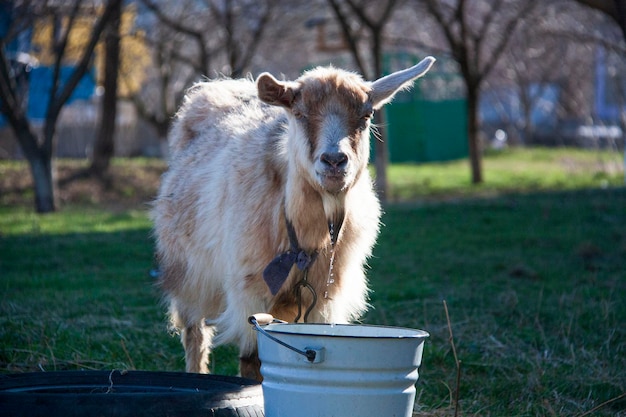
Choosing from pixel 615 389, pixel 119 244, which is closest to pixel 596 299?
pixel 615 389

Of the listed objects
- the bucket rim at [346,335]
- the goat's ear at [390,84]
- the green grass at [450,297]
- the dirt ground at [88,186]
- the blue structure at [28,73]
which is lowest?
the green grass at [450,297]

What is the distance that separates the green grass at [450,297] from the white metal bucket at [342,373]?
1427 millimetres

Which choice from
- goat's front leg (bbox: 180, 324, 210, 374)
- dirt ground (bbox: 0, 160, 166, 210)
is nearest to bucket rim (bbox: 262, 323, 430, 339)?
goat's front leg (bbox: 180, 324, 210, 374)

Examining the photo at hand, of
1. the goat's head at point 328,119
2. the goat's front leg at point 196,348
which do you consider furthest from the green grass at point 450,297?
the goat's head at point 328,119

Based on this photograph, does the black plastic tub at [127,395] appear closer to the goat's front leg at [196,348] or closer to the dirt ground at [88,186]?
the goat's front leg at [196,348]

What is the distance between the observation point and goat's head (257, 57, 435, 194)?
446 centimetres

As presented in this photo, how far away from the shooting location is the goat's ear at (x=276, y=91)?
4.74 meters

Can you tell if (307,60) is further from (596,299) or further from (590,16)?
(596,299)

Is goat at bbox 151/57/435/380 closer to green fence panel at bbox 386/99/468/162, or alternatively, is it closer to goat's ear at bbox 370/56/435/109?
goat's ear at bbox 370/56/435/109

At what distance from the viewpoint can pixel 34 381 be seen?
159 inches

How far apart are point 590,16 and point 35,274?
15774 millimetres

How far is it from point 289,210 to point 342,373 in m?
1.56

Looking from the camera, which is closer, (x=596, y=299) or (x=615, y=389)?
(x=615, y=389)

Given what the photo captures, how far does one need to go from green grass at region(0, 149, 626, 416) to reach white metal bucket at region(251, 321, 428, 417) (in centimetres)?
143
